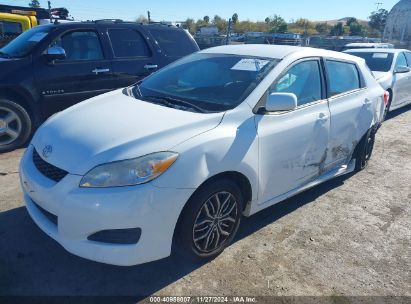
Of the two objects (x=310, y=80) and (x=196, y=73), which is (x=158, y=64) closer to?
(x=196, y=73)

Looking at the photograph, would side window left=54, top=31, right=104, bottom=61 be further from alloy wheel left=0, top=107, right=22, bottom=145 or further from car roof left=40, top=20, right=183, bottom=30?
alloy wheel left=0, top=107, right=22, bottom=145

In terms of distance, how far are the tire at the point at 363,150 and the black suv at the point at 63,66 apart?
3.68m

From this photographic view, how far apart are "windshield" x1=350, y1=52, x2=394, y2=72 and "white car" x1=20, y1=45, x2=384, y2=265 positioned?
499 cm

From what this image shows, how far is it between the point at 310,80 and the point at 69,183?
2.58 metres

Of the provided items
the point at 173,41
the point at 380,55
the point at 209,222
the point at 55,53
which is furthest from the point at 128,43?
the point at 380,55

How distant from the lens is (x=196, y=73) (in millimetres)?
3820

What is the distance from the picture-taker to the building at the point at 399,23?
38562mm

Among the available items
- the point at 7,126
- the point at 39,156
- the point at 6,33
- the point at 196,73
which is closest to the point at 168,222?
the point at 39,156

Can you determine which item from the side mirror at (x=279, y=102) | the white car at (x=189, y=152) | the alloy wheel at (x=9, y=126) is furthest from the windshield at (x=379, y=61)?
the alloy wheel at (x=9, y=126)

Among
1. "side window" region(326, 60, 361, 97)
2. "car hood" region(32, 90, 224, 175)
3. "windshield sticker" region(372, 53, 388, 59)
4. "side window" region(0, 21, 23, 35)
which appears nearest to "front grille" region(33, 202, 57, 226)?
"car hood" region(32, 90, 224, 175)

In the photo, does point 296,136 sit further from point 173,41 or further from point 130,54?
point 173,41

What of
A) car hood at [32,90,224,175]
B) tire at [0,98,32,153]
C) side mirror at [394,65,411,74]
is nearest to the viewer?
car hood at [32,90,224,175]

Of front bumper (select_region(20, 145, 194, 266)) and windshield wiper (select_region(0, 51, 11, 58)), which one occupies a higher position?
windshield wiper (select_region(0, 51, 11, 58))

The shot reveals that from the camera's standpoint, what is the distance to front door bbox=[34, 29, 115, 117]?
5.52m
